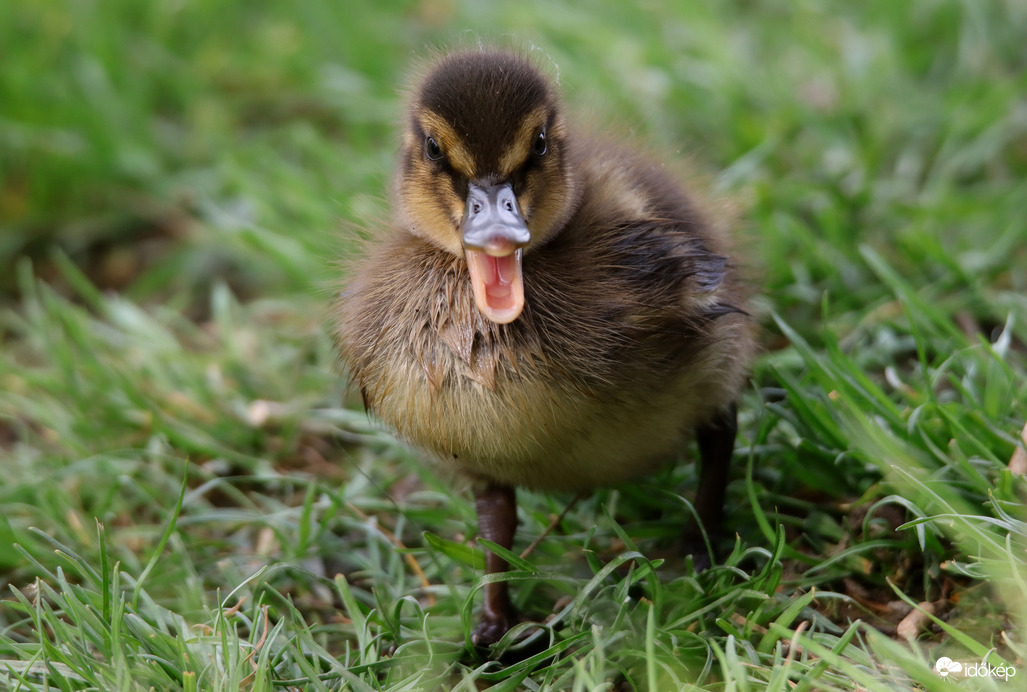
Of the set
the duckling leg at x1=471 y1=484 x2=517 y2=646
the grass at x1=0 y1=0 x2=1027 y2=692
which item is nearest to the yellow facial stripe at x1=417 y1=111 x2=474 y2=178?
the grass at x1=0 y1=0 x2=1027 y2=692

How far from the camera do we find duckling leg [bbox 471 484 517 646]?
2.73m

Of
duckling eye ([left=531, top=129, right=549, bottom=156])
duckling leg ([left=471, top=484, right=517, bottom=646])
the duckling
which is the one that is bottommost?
duckling leg ([left=471, top=484, right=517, bottom=646])

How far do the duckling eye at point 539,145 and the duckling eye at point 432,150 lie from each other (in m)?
0.22

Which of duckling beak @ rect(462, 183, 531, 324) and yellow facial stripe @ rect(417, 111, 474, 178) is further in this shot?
yellow facial stripe @ rect(417, 111, 474, 178)

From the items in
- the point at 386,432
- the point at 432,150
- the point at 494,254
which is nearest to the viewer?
the point at 494,254

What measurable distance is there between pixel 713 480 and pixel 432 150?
1.13 metres

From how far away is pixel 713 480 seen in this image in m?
2.85

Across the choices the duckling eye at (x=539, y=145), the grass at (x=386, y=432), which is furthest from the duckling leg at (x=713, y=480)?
the duckling eye at (x=539, y=145)

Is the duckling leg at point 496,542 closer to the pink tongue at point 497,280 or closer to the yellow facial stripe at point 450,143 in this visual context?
the pink tongue at point 497,280

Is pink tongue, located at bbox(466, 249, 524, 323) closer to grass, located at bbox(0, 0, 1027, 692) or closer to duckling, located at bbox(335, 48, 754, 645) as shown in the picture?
duckling, located at bbox(335, 48, 754, 645)

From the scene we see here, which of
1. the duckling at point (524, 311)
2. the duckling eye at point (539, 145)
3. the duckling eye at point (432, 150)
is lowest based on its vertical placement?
the duckling at point (524, 311)

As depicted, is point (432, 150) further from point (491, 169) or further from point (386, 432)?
point (386, 432)

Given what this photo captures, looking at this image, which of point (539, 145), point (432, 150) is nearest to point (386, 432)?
point (432, 150)

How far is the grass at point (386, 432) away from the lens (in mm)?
2461
